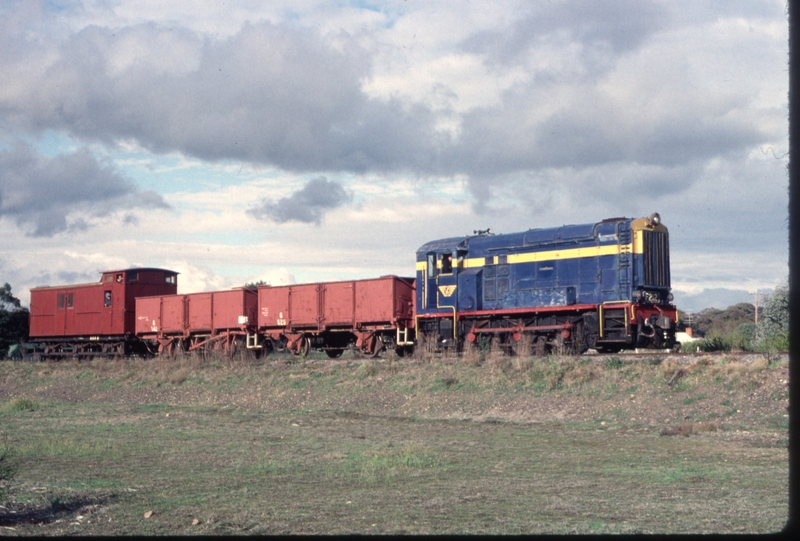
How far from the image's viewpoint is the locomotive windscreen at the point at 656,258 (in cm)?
2534

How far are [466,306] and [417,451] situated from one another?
46.9 feet

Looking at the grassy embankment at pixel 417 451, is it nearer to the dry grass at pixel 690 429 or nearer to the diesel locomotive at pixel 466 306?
the dry grass at pixel 690 429

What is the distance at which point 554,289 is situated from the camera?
26750 millimetres

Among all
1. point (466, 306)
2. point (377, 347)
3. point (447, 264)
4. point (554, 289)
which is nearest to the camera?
point (554, 289)

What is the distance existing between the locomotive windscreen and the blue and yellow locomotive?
0.11 feet

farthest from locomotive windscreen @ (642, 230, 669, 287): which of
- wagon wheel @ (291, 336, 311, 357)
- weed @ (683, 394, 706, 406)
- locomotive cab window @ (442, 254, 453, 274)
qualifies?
wagon wheel @ (291, 336, 311, 357)

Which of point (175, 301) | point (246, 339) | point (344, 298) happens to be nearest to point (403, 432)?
point (344, 298)

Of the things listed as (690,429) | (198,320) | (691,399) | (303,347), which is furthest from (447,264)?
(198,320)

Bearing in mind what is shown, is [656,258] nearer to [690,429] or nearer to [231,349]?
[690,429]

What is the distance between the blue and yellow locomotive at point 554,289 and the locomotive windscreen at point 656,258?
33 mm

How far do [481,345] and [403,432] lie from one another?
32.4ft

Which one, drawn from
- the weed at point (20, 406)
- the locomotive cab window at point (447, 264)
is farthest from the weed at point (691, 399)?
the weed at point (20, 406)

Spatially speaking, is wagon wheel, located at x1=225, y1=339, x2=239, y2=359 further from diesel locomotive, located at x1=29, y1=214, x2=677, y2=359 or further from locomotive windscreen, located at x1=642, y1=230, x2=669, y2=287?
locomotive windscreen, located at x1=642, y1=230, x2=669, y2=287

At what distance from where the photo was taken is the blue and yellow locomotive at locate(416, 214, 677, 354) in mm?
25078
